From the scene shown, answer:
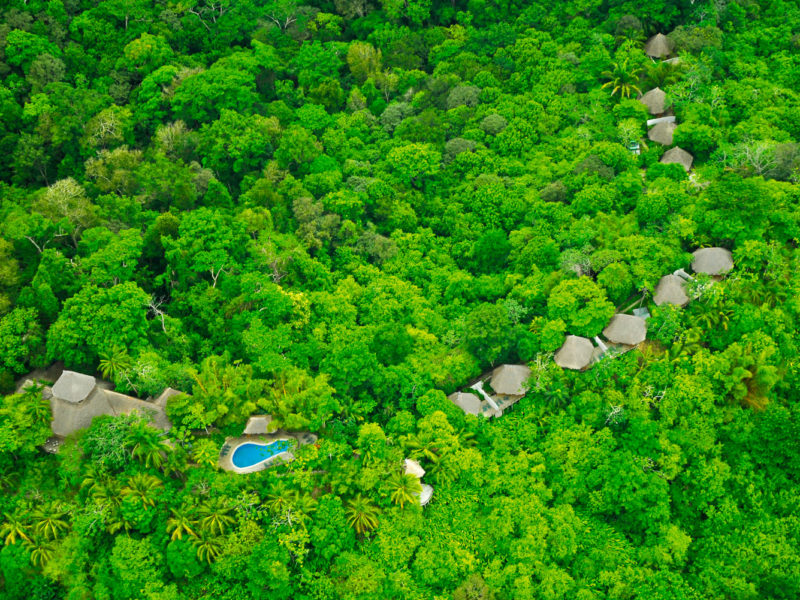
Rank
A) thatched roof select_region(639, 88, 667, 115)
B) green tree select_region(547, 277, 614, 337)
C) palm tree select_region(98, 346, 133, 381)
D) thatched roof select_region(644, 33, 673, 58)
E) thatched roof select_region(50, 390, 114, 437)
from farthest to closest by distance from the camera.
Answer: thatched roof select_region(644, 33, 673, 58)
thatched roof select_region(639, 88, 667, 115)
green tree select_region(547, 277, 614, 337)
palm tree select_region(98, 346, 133, 381)
thatched roof select_region(50, 390, 114, 437)

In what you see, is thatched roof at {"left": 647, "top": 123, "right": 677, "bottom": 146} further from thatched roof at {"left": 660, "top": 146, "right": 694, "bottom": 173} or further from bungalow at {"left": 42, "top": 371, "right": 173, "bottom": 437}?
bungalow at {"left": 42, "top": 371, "right": 173, "bottom": 437}

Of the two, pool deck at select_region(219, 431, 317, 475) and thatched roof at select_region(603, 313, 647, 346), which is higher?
thatched roof at select_region(603, 313, 647, 346)

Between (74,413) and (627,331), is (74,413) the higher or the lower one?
the higher one

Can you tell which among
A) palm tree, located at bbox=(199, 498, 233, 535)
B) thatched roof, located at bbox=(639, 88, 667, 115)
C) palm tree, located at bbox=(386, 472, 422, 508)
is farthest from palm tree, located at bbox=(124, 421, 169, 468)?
thatched roof, located at bbox=(639, 88, 667, 115)

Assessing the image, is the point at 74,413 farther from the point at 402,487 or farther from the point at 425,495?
the point at 425,495

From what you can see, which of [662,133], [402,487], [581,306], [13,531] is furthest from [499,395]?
[13,531]

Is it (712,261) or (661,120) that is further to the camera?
(661,120)
